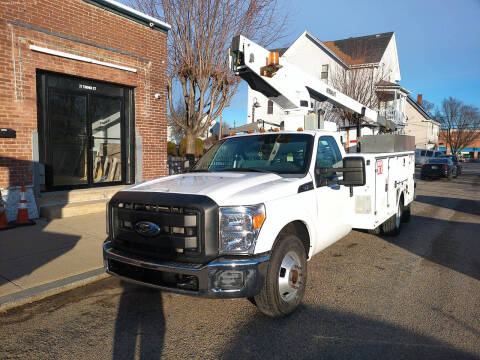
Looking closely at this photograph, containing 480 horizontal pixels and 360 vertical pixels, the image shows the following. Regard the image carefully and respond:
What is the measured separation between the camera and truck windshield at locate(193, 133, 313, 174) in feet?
13.9

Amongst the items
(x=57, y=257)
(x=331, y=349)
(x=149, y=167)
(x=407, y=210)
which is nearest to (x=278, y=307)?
(x=331, y=349)

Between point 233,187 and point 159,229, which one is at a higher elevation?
point 233,187

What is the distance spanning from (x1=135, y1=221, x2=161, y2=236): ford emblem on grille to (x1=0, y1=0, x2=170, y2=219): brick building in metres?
5.20

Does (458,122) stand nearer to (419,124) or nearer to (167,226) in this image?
(419,124)

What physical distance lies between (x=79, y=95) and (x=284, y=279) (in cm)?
735

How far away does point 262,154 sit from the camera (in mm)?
4539

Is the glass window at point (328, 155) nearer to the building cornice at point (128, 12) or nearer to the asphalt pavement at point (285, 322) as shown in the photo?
the asphalt pavement at point (285, 322)

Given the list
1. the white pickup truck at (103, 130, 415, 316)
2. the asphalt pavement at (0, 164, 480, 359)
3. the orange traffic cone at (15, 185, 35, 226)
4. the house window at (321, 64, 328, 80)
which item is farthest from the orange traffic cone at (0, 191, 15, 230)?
the house window at (321, 64, 328, 80)

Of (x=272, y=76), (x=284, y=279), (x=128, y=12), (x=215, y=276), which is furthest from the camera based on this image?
(x=128, y=12)

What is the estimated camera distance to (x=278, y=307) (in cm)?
334

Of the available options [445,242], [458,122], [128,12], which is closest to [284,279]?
[445,242]

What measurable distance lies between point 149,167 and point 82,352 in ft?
24.4

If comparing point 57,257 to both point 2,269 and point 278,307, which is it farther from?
point 278,307

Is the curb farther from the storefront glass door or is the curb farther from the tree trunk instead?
the tree trunk
